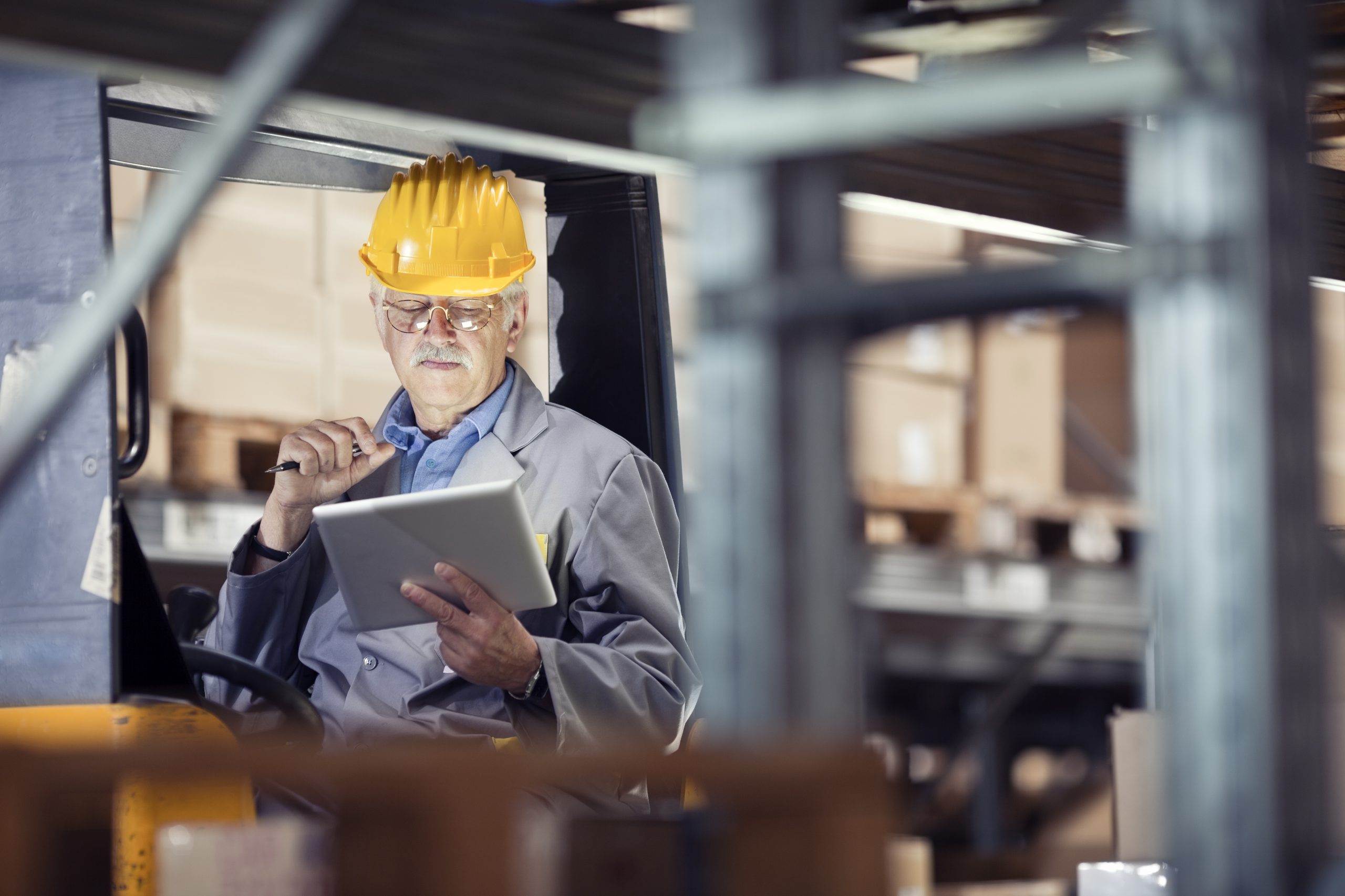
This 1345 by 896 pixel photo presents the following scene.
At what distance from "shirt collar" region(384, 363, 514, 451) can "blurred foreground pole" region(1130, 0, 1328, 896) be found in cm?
238

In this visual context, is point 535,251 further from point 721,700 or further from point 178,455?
point 721,700

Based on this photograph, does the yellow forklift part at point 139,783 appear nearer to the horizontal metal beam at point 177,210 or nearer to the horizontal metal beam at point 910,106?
the horizontal metal beam at point 177,210

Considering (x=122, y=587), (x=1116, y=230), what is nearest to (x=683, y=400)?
(x=1116, y=230)

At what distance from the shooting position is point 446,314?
3.85 meters

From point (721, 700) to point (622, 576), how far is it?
6.49 ft

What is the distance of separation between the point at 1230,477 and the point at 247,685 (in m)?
2.03

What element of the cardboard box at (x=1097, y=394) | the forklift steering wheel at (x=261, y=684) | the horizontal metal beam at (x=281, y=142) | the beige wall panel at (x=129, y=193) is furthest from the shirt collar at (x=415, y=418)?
the cardboard box at (x=1097, y=394)

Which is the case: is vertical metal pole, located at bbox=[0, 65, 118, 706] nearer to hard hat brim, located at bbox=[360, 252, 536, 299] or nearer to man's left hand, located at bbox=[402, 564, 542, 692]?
man's left hand, located at bbox=[402, 564, 542, 692]

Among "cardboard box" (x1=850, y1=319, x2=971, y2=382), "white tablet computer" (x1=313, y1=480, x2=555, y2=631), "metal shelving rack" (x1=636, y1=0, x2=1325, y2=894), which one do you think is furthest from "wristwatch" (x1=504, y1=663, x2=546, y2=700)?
"cardboard box" (x1=850, y1=319, x2=971, y2=382)

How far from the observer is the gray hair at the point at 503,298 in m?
3.88

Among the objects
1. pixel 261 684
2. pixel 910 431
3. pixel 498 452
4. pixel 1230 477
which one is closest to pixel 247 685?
pixel 261 684

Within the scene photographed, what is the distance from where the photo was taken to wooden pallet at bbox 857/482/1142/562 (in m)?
6.68

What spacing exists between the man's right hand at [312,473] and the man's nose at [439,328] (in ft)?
0.84

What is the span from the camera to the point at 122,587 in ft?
8.54
